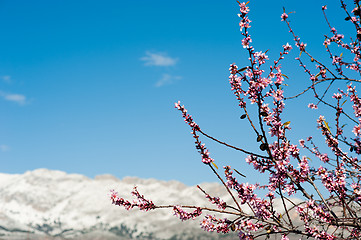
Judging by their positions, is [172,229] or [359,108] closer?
[359,108]

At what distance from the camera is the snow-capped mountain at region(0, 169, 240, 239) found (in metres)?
52.8

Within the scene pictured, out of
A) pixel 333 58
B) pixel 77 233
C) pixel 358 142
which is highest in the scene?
pixel 77 233

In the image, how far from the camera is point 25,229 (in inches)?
2192

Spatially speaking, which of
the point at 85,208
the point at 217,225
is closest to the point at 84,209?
the point at 85,208

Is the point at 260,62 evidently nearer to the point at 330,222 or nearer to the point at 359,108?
the point at 330,222

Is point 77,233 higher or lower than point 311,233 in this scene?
higher

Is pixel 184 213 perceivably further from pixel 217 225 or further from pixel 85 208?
pixel 85 208

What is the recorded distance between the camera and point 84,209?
58688 millimetres

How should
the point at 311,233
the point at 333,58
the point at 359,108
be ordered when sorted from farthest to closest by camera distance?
the point at 333,58, the point at 359,108, the point at 311,233

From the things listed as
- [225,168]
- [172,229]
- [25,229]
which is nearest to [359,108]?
[225,168]

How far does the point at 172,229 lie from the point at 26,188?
30.2 meters

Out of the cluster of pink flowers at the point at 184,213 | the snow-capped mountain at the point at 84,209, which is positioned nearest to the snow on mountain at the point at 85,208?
the snow-capped mountain at the point at 84,209

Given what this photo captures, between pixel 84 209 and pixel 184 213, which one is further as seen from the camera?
pixel 84 209

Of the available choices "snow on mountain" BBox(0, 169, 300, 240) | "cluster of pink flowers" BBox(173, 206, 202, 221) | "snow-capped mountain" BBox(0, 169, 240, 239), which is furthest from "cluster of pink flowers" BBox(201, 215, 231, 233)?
"snow-capped mountain" BBox(0, 169, 240, 239)
